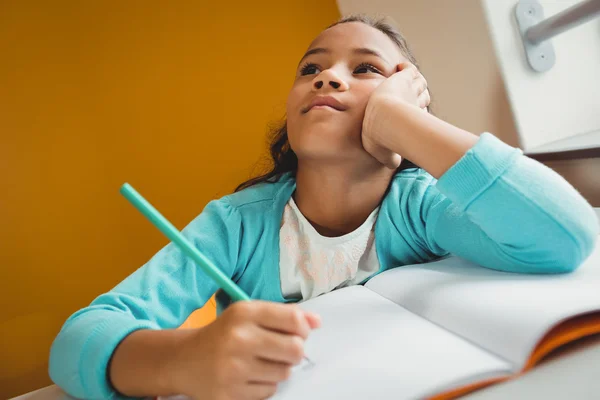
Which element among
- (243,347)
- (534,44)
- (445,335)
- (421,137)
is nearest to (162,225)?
(243,347)

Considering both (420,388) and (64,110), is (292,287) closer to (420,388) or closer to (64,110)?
(420,388)

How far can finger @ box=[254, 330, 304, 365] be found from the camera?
30cm

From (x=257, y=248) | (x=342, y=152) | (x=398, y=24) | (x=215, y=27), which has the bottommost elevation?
(x=257, y=248)

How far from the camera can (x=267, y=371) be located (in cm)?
31

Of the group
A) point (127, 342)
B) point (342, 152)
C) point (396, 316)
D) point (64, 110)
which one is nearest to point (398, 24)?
point (342, 152)

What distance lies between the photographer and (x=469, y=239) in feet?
1.79

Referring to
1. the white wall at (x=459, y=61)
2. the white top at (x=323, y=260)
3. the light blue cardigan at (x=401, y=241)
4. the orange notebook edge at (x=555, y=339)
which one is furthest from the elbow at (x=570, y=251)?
the white wall at (x=459, y=61)

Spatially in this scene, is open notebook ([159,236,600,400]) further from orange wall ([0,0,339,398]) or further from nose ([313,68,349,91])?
orange wall ([0,0,339,398])

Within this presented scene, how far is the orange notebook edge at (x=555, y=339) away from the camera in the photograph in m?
0.29

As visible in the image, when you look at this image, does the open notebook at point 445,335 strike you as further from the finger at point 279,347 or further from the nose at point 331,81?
the nose at point 331,81

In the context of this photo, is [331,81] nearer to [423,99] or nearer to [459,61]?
[423,99]

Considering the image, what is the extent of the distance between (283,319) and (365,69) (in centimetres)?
49

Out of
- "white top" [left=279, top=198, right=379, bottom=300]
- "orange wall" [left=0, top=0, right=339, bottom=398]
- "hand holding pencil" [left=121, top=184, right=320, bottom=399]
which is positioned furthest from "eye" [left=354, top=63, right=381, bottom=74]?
"orange wall" [left=0, top=0, right=339, bottom=398]

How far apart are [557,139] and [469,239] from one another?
67cm
